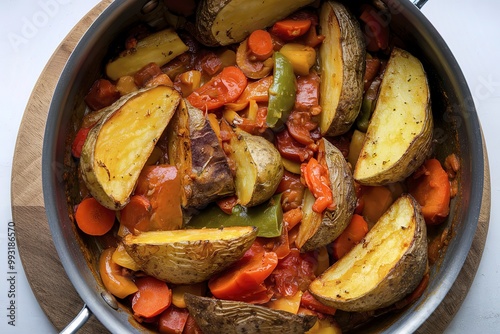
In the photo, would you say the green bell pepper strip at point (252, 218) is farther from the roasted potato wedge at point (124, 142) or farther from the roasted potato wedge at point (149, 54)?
the roasted potato wedge at point (149, 54)

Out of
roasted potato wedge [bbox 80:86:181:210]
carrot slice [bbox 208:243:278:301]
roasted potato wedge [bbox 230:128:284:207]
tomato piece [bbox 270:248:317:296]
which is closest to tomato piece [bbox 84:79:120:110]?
roasted potato wedge [bbox 80:86:181:210]

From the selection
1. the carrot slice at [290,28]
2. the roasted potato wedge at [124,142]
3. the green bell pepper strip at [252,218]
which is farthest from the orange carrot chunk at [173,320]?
the carrot slice at [290,28]

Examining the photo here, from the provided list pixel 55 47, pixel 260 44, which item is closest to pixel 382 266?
pixel 260 44

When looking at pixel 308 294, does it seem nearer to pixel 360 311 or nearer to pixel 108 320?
pixel 360 311

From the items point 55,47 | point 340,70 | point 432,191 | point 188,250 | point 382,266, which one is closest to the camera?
point 188,250

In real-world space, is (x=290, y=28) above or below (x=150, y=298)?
above

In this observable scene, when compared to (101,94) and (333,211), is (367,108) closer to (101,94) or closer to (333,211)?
(333,211)
